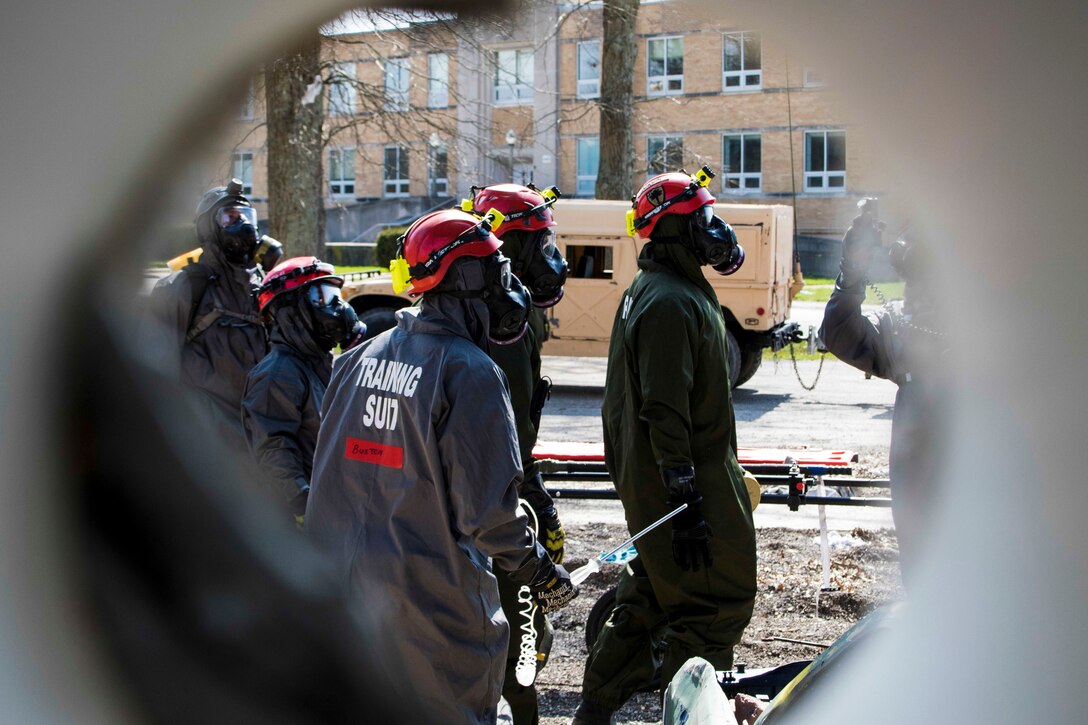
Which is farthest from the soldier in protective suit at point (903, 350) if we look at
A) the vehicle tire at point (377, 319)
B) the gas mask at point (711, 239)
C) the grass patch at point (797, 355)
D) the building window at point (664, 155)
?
the grass patch at point (797, 355)

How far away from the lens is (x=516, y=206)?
4.46 metres

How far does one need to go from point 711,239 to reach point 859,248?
1.87ft

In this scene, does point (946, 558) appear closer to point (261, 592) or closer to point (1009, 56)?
point (1009, 56)

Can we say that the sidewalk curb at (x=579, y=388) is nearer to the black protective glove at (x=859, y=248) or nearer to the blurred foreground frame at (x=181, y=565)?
the blurred foreground frame at (x=181, y=565)

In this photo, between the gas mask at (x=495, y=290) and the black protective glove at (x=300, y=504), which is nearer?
the gas mask at (x=495, y=290)

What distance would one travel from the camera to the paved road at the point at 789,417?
296 inches

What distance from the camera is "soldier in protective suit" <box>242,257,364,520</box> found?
408cm

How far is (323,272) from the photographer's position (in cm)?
456

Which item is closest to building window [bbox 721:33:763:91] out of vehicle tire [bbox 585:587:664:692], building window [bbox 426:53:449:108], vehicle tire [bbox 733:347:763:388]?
building window [bbox 426:53:449:108]

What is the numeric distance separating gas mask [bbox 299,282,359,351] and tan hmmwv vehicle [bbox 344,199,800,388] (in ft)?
28.8

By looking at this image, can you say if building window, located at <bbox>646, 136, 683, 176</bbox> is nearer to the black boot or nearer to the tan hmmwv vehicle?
the tan hmmwv vehicle

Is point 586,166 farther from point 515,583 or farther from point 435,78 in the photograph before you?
point 515,583

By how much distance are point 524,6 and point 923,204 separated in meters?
4.63

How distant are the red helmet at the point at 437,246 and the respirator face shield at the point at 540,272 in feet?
4.05
